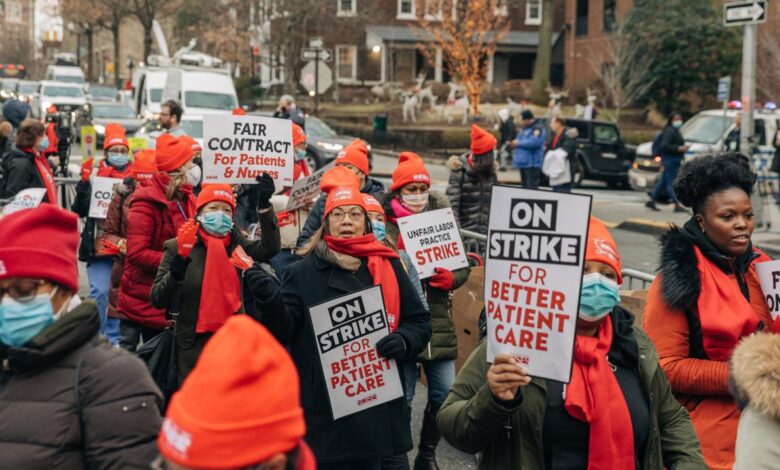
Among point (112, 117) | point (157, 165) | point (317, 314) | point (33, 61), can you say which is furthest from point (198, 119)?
point (33, 61)

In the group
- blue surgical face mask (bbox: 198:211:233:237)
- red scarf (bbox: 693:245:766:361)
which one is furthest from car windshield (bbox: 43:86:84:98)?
red scarf (bbox: 693:245:766:361)

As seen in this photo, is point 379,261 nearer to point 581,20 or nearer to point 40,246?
point 40,246

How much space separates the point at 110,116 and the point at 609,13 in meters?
26.2

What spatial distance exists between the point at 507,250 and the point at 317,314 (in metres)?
1.62

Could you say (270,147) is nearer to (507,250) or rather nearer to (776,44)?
(507,250)

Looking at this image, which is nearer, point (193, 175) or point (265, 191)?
point (265, 191)

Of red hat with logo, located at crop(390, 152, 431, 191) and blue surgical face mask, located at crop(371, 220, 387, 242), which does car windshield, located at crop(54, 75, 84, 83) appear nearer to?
red hat with logo, located at crop(390, 152, 431, 191)

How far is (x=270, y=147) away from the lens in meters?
7.74

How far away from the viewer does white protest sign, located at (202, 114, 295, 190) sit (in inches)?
292

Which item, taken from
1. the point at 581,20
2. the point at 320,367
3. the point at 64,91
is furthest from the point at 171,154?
the point at 581,20

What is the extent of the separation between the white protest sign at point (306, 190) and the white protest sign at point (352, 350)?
302 cm

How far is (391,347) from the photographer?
4.98 m

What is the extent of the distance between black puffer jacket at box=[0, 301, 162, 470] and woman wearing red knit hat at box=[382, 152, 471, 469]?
3219 millimetres

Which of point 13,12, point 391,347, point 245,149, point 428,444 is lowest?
point 428,444
